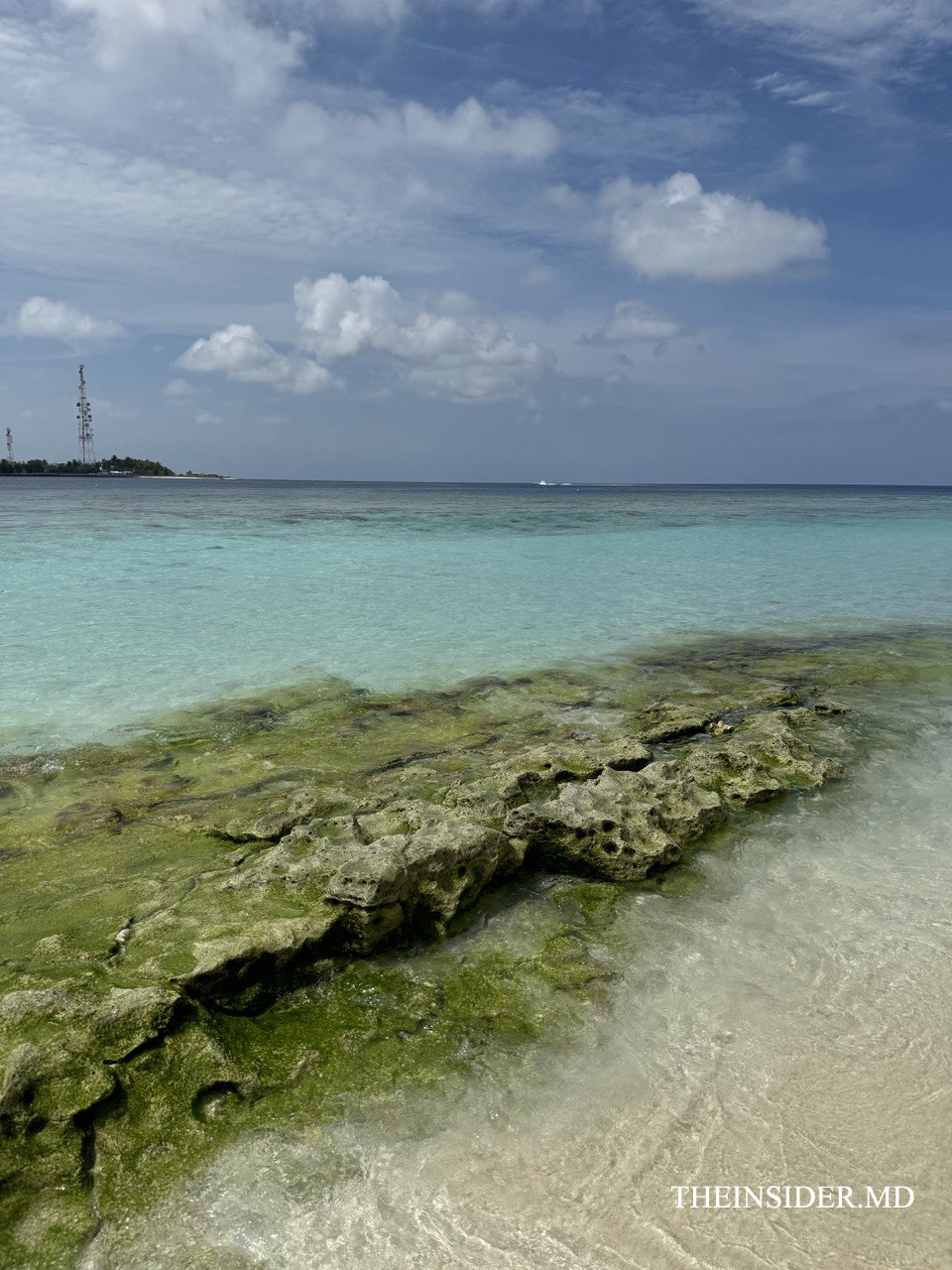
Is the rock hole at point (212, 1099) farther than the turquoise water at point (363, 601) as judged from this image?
No

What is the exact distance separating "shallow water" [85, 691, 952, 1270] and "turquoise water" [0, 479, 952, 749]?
5.98 meters

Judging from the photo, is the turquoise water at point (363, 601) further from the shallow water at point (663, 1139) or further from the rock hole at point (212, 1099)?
the shallow water at point (663, 1139)

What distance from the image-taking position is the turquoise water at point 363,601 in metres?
9.98

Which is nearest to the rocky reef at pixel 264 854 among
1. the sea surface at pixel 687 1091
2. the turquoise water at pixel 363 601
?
the sea surface at pixel 687 1091

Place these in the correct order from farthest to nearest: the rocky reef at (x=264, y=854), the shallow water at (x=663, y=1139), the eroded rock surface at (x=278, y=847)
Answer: the eroded rock surface at (x=278, y=847), the rocky reef at (x=264, y=854), the shallow water at (x=663, y=1139)

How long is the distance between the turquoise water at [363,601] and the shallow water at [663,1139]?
235 inches

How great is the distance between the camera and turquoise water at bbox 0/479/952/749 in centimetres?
998

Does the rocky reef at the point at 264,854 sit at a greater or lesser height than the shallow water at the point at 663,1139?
greater

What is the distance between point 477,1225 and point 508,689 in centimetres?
701

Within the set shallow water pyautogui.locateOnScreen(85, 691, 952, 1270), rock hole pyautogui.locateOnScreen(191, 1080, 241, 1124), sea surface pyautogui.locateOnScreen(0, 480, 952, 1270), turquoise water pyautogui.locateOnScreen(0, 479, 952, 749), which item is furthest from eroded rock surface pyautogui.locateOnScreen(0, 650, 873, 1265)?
turquoise water pyautogui.locateOnScreen(0, 479, 952, 749)

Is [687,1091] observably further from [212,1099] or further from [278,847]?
[278,847]

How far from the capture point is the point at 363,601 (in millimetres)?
15742

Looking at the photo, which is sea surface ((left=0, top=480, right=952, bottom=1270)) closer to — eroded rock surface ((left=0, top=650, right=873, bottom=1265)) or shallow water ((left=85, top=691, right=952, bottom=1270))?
shallow water ((left=85, top=691, right=952, bottom=1270))

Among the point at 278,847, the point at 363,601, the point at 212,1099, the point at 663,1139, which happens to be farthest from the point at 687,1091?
the point at 363,601
